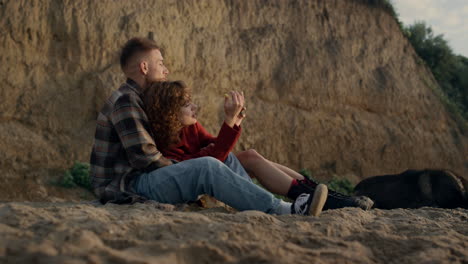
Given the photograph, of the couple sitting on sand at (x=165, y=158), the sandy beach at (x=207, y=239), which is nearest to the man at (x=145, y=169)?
the couple sitting on sand at (x=165, y=158)

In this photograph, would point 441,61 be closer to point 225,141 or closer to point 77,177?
point 77,177

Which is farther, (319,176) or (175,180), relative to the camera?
(319,176)

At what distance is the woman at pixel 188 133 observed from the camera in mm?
3701

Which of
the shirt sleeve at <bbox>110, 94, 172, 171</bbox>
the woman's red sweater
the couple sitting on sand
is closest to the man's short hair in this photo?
the couple sitting on sand

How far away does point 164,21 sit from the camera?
29.6 feet

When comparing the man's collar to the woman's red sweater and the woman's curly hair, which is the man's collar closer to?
the woman's curly hair

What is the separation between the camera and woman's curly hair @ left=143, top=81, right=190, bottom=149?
3.68 m

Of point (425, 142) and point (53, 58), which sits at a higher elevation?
point (53, 58)

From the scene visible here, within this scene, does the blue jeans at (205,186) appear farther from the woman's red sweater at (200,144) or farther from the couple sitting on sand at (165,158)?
the woman's red sweater at (200,144)

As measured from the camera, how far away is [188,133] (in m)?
4.26

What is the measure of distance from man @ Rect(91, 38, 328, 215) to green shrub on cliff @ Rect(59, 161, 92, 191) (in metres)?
3.68

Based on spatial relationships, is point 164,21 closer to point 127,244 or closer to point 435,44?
point 127,244

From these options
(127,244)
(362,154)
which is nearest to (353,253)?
(127,244)

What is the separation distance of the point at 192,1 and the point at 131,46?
19.2 ft
